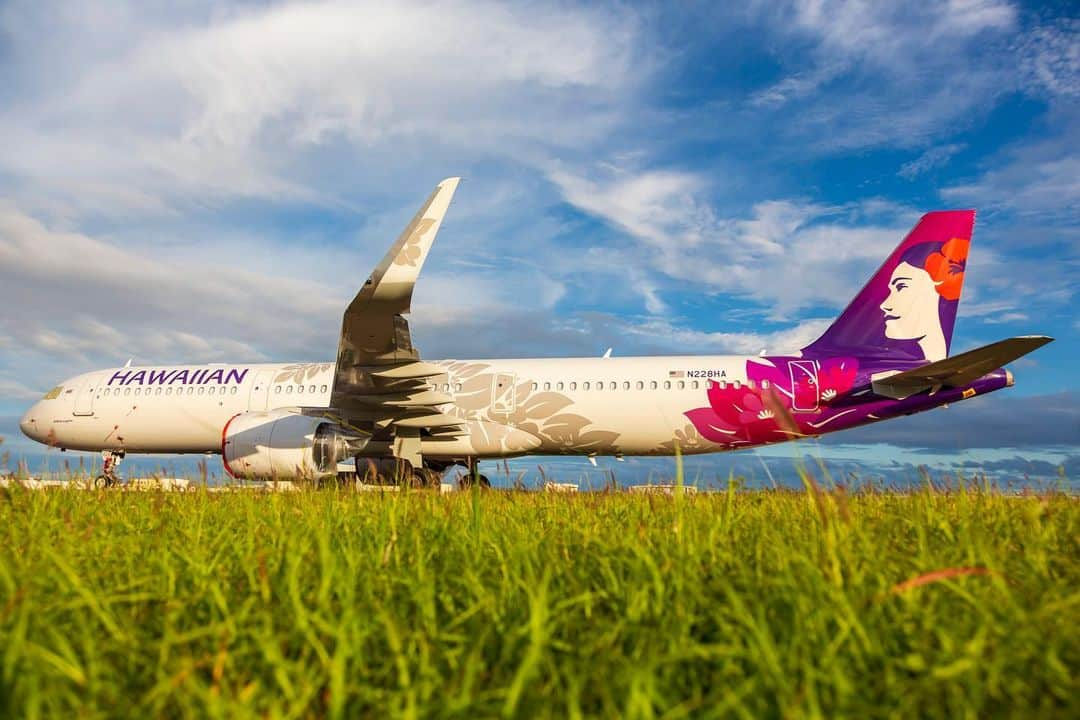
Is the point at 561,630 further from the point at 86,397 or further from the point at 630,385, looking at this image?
the point at 86,397

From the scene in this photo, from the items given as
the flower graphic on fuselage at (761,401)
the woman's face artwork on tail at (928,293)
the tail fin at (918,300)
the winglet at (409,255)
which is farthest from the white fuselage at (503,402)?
the winglet at (409,255)

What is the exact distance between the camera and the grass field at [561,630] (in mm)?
1969

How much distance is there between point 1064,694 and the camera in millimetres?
1932

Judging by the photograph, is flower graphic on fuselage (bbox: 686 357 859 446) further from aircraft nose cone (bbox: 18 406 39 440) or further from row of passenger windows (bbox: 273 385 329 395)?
aircraft nose cone (bbox: 18 406 39 440)

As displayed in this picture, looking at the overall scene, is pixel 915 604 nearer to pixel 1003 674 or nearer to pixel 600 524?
pixel 1003 674

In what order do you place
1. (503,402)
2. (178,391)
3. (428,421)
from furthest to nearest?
(178,391) < (503,402) < (428,421)

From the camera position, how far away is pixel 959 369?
50.9ft

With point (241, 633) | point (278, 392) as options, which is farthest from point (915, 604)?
point (278, 392)

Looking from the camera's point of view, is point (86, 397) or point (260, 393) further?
point (86, 397)

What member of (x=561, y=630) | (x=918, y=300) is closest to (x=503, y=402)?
(x=918, y=300)

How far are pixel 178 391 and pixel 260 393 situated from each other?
2749 mm

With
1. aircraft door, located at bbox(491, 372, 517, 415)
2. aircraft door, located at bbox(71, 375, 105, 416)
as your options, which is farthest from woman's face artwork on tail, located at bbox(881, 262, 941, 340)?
aircraft door, located at bbox(71, 375, 105, 416)

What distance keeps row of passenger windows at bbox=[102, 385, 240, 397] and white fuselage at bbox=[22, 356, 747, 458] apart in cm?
3

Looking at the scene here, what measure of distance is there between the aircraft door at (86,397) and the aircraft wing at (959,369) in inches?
884
